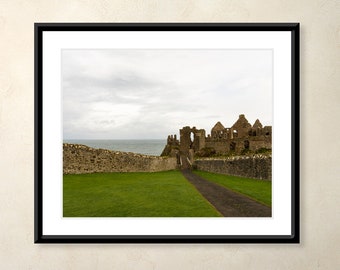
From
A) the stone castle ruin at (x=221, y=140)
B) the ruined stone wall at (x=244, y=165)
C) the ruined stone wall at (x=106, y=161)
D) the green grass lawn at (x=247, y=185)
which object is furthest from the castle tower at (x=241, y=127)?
the ruined stone wall at (x=106, y=161)

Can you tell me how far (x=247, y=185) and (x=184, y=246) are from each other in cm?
52

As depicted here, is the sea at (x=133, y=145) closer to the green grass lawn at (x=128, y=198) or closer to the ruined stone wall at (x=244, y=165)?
the green grass lawn at (x=128, y=198)

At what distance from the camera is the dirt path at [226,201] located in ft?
5.82

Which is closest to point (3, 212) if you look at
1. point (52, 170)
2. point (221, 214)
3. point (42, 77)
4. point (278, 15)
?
point (52, 170)

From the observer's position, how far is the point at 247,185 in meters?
1.79

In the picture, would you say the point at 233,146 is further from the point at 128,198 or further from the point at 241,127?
the point at 128,198

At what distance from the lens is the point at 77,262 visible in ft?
5.85

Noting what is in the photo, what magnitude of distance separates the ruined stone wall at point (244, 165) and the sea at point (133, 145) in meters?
0.26

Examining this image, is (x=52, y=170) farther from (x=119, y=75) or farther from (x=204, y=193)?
(x=204, y=193)

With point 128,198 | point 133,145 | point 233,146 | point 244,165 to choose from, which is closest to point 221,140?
point 233,146

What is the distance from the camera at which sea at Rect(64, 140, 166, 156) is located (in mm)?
1732

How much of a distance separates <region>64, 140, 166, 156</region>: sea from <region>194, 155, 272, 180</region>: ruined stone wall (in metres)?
0.26

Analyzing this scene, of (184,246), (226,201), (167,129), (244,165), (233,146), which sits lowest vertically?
(184,246)

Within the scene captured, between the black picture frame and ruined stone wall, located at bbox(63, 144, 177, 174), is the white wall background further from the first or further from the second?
ruined stone wall, located at bbox(63, 144, 177, 174)
